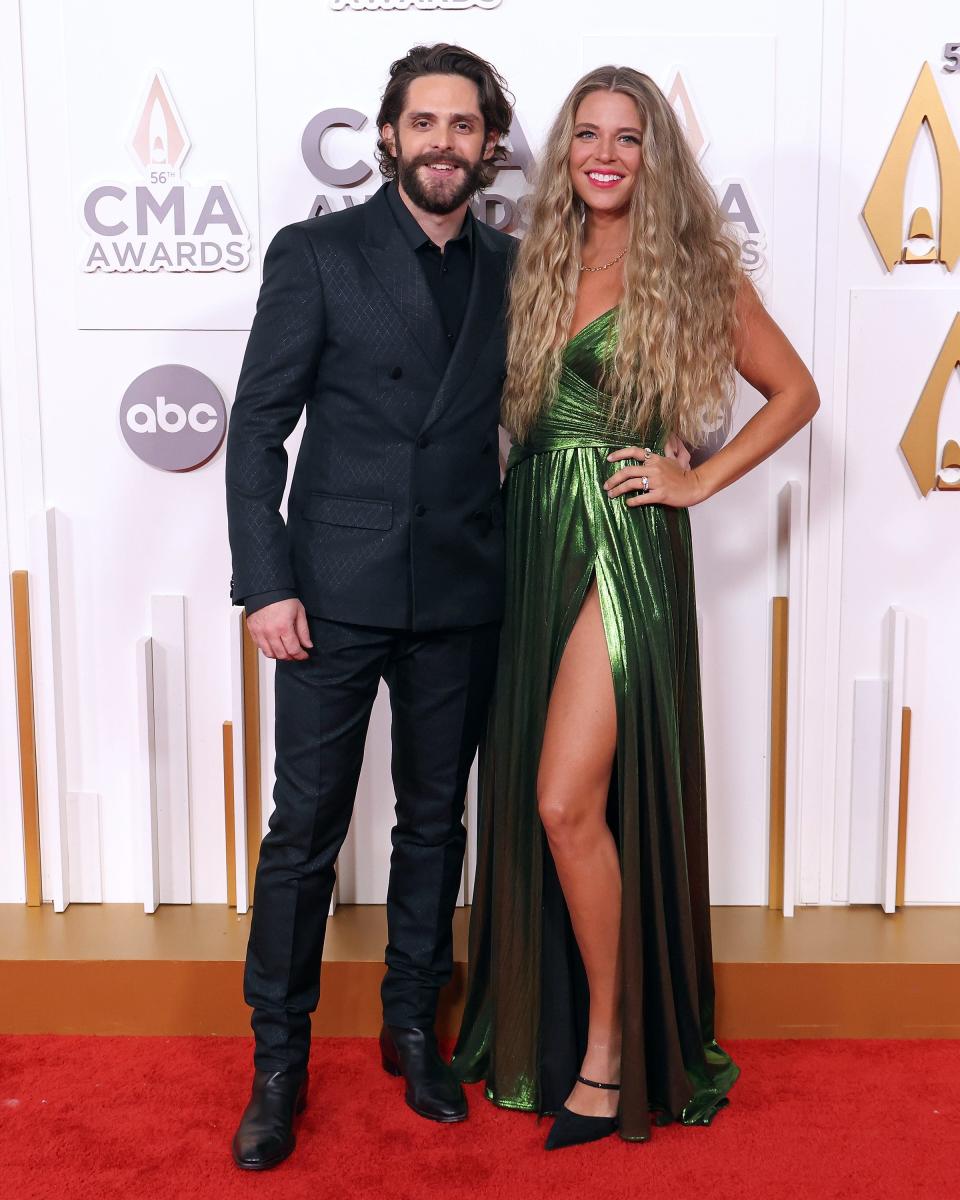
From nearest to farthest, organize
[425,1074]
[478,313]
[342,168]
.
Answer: [478,313], [425,1074], [342,168]

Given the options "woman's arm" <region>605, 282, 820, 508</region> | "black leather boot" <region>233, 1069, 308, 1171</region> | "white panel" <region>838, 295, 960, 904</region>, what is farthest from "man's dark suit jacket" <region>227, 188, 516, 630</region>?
"white panel" <region>838, 295, 960, 904</region>

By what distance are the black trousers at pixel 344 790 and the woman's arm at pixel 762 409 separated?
48 cm

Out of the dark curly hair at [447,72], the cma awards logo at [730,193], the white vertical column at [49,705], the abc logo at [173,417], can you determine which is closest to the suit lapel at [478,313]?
the dark curly hair at [447,72]

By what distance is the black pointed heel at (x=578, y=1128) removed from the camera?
237 cm

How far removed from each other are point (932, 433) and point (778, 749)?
2.67ft

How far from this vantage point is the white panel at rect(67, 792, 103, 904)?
3121mm

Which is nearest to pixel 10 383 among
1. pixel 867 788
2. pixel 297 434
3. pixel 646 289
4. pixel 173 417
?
pixel 173 417

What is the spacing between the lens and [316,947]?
244cm

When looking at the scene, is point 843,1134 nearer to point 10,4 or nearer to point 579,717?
point 579,717

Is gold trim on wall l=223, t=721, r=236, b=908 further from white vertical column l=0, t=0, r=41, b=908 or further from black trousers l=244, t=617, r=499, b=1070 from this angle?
black trousers l=244, t=617, r=499, b=1070

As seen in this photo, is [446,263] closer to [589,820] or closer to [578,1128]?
[589,820]

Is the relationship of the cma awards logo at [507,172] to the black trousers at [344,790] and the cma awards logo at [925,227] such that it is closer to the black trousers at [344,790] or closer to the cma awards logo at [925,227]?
the cma awards logo at [925,227]

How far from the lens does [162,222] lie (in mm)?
2900

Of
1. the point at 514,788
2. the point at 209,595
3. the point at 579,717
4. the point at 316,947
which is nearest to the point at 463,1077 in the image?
the point at 316,947
